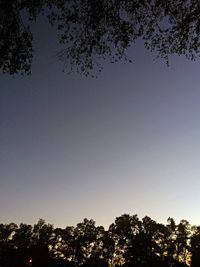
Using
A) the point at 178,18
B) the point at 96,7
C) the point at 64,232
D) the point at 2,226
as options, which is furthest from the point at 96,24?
the point at 2,226

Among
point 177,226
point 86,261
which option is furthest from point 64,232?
Answer: point 177,226

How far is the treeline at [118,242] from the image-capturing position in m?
96.2

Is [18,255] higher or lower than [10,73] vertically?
higher

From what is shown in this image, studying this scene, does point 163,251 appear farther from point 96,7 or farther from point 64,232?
point 96,7

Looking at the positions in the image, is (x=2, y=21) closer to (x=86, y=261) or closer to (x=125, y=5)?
(x=125, y=5)

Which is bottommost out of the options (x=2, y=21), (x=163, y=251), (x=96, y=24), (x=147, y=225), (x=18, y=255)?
(x=2, y=21)

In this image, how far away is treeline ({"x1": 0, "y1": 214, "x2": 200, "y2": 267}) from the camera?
3789 inches

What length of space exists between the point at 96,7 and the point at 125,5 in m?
1.35

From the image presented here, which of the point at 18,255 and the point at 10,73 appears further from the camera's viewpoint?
the point at 18,255

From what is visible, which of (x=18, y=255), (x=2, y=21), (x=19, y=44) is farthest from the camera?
(x=18, y=255)

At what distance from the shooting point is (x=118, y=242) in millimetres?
103312

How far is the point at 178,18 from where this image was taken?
56.2 feet

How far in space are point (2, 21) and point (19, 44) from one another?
1.48 meters

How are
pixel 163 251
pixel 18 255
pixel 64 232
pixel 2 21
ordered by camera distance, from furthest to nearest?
pixel 64 232
pixel 163 251
pixel 18 255
pixel 2 21
